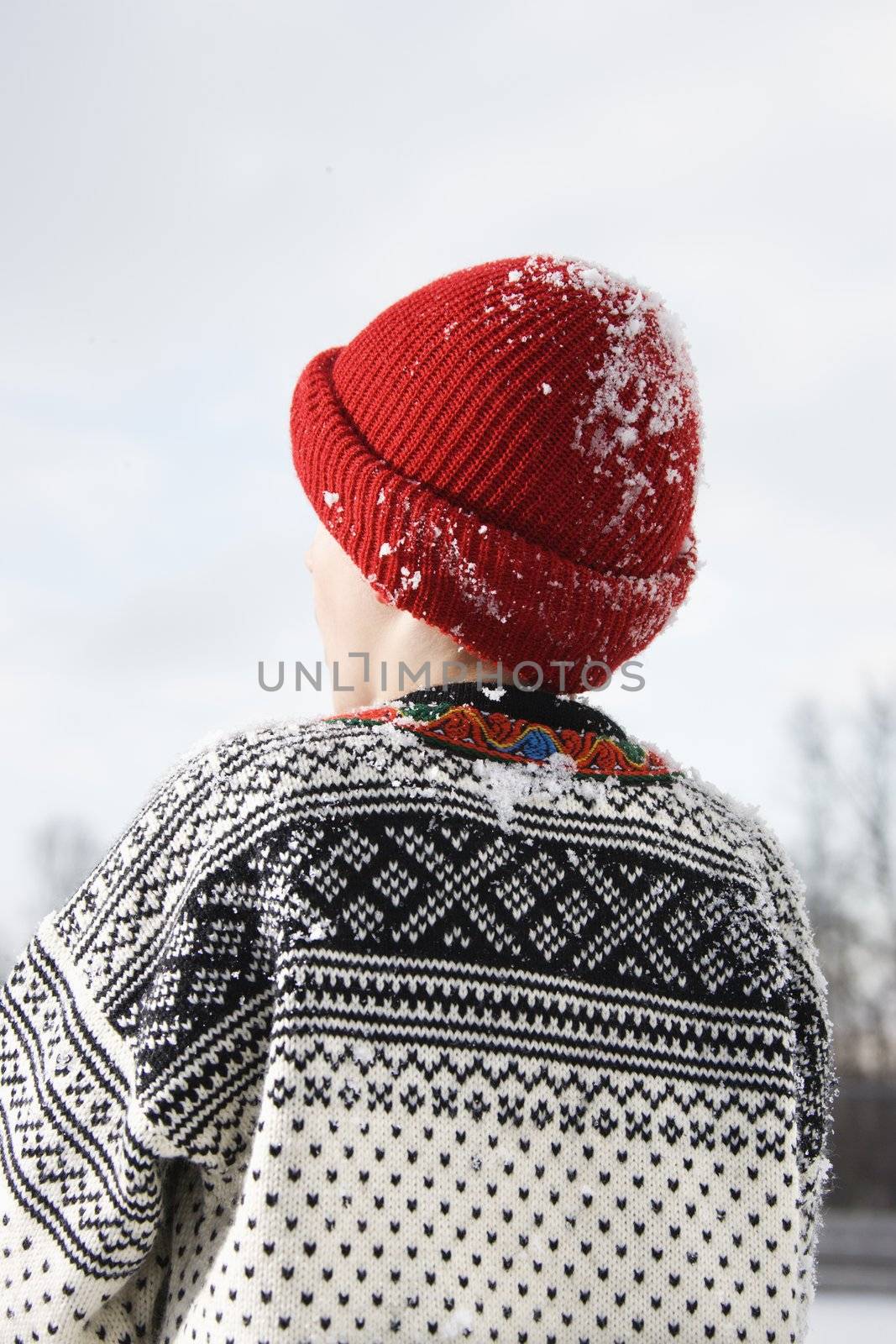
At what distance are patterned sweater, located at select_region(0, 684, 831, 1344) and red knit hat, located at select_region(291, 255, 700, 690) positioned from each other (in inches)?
7.0

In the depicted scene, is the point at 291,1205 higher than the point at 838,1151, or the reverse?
the point at 291,1205

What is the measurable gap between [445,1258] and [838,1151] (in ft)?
54.0

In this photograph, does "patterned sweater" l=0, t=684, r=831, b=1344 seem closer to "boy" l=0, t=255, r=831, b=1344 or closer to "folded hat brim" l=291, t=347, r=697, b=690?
"boy" l=0, t=255, r=831, b=1344

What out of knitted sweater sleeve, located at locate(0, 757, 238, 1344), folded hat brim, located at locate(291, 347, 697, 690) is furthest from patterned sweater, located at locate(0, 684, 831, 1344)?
folded hat brim, located at locate(291, 347, 697, 690)

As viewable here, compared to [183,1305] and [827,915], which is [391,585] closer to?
[183,1305]

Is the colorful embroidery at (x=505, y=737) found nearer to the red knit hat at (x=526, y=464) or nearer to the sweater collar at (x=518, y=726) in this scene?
the sweater collar at (x=518, y=726)

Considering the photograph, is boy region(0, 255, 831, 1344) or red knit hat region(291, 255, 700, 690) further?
red knit hat region(291, 255, 700, 690)

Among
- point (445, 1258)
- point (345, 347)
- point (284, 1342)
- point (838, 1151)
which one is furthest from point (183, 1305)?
point (838, 1151)

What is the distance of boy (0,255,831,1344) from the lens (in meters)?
1.24

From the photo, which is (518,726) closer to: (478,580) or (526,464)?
(478,580)

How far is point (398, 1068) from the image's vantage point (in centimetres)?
125

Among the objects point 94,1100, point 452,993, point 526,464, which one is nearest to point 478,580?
point 526,464

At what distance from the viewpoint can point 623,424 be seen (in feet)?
5.13

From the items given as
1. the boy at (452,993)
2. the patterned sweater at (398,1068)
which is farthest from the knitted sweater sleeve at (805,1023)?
the patterned sweater at (398,1068)
